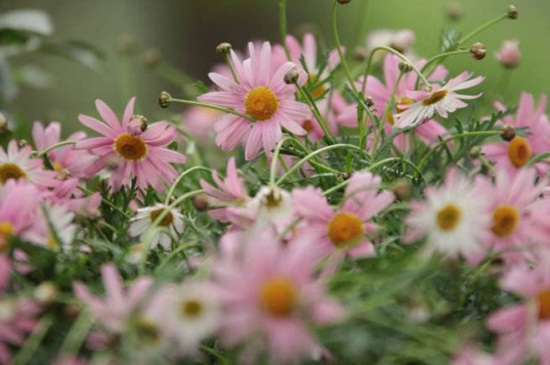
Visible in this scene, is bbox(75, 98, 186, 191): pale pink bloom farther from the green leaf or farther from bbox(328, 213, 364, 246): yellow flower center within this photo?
the green leaf

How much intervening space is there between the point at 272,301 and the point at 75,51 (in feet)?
2.11

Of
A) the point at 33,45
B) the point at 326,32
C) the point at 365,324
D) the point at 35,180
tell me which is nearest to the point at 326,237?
the point at 365,324

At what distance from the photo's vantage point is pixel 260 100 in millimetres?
498

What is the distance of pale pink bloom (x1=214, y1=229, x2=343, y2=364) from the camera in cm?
32

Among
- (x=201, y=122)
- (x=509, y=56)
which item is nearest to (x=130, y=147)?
(x=509, y=56)

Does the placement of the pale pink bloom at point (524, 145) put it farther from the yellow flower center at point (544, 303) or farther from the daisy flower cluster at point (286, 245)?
the yellow flower center at point (544, 303)

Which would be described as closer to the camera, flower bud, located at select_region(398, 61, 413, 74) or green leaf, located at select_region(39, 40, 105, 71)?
flower bud, located at select_region(398, 61, 413, 74)

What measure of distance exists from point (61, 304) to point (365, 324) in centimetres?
14

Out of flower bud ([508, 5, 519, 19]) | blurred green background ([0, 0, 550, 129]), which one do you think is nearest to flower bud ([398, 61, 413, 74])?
flower bud ([508, 5, 519, 19])

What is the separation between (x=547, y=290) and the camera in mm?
367

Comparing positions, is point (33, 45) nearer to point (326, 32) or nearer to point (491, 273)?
point (491, 273)

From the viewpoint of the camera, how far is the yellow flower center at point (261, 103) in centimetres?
50

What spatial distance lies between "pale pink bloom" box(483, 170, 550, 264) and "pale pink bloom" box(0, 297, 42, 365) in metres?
0.22

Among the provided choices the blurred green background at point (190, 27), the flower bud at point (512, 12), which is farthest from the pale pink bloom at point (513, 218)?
the blurred green background at point (190, 27)
